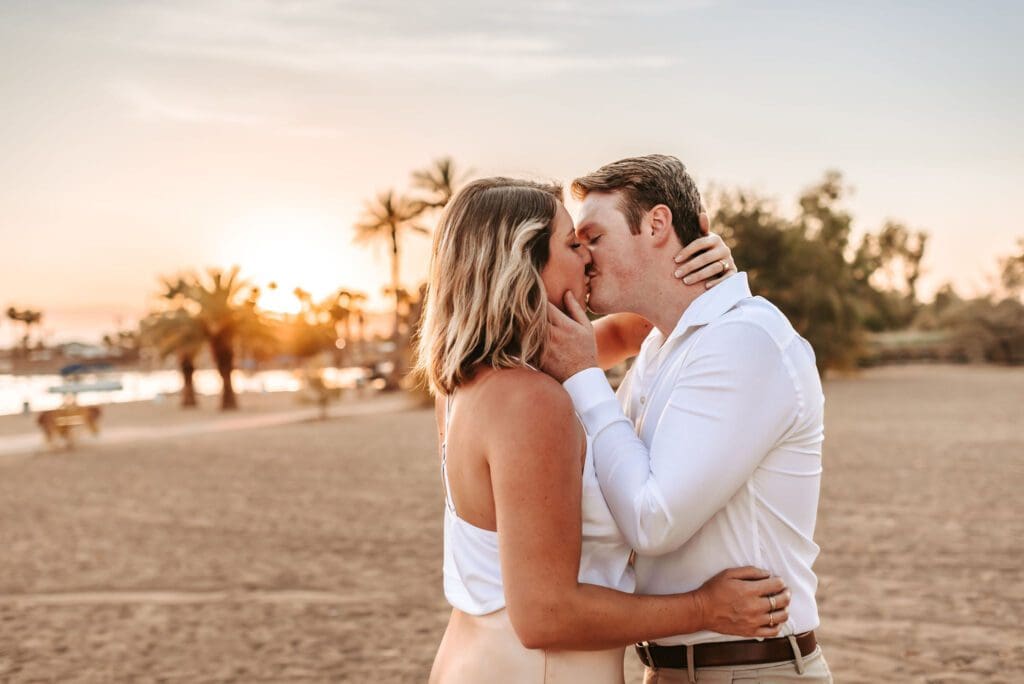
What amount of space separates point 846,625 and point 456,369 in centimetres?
632

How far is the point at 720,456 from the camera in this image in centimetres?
224

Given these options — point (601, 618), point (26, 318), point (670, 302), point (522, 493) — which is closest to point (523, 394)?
point (522, 493)

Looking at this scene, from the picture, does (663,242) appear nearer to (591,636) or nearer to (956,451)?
(591,636)

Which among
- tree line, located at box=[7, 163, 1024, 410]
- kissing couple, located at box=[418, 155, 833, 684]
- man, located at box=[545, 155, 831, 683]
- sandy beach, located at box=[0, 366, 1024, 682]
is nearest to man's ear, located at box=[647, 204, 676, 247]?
man, located at box=[545, 155, 831, 683]

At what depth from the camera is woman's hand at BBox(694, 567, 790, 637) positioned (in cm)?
228

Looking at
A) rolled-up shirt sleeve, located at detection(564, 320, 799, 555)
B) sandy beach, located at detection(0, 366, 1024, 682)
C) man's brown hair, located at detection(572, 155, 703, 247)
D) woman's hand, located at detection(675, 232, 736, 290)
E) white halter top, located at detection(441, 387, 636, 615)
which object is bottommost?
sandy beach, located at detection(0, 366, 1024, 682)

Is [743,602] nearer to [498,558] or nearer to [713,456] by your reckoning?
[713,456]

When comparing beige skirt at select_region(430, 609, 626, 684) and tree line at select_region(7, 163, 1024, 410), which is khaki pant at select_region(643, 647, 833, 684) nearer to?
beige skirt at select_region(430, 609, 626, 684)

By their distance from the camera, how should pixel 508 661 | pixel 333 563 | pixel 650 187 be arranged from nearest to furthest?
1. pixel 508 661
2. pixel 650 187
3. pixel 333 563

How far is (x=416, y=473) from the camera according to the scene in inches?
690

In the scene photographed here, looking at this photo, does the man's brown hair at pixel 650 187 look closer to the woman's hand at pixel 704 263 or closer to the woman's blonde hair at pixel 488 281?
the woman's hand at pixel 704 263

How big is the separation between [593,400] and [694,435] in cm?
26

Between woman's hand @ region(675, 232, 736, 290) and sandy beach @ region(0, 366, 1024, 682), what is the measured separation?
4562 mm

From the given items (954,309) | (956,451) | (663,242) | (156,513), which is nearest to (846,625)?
(663,242)
